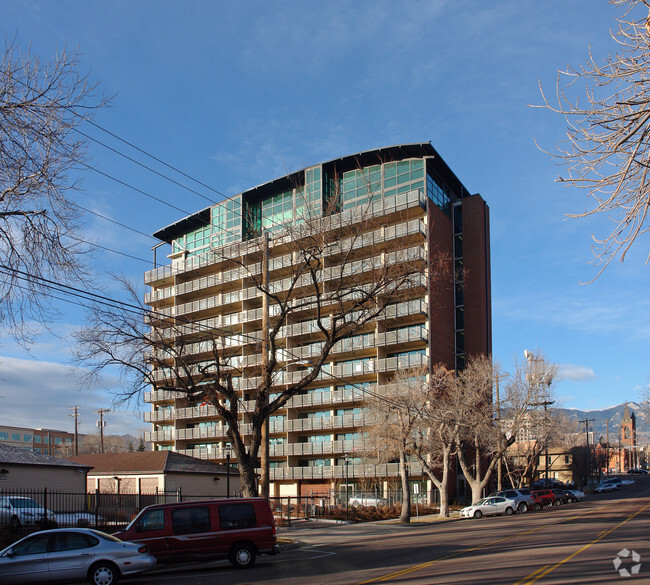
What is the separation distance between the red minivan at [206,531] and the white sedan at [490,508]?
23.4m

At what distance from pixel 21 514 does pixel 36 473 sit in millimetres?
9196

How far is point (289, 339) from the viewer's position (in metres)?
56.3

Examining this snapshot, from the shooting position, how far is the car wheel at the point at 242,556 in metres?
16.6

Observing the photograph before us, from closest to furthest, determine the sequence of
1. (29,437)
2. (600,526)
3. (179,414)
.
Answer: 1. (600,526)
2. (179,414)
3. (29,437)

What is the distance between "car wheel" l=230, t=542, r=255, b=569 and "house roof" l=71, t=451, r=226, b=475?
23.9 m

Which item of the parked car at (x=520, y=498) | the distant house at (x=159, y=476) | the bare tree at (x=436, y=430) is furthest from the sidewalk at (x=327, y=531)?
the distant house at (x=159, y=476)

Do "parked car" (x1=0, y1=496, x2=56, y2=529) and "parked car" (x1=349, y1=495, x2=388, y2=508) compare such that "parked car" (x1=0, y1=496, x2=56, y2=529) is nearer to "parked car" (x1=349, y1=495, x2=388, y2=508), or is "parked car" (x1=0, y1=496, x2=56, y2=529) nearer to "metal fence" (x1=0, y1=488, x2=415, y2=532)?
"metal fence" (x1=0, y1=488, x2=415, y2=532)

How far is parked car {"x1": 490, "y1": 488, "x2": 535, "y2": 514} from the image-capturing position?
39531mm

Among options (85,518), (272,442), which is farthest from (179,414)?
(85,518)

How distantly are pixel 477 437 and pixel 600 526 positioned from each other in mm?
18462

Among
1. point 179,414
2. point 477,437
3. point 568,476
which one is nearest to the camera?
point 477,437

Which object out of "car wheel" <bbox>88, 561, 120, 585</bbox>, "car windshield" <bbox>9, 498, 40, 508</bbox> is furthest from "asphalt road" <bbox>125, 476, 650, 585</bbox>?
"car windshield" <bbox>9, 498, 40, 508</bbox>

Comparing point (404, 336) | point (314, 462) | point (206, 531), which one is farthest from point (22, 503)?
point (314, 462)

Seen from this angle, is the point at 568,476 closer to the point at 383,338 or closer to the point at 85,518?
the point at 383,338
